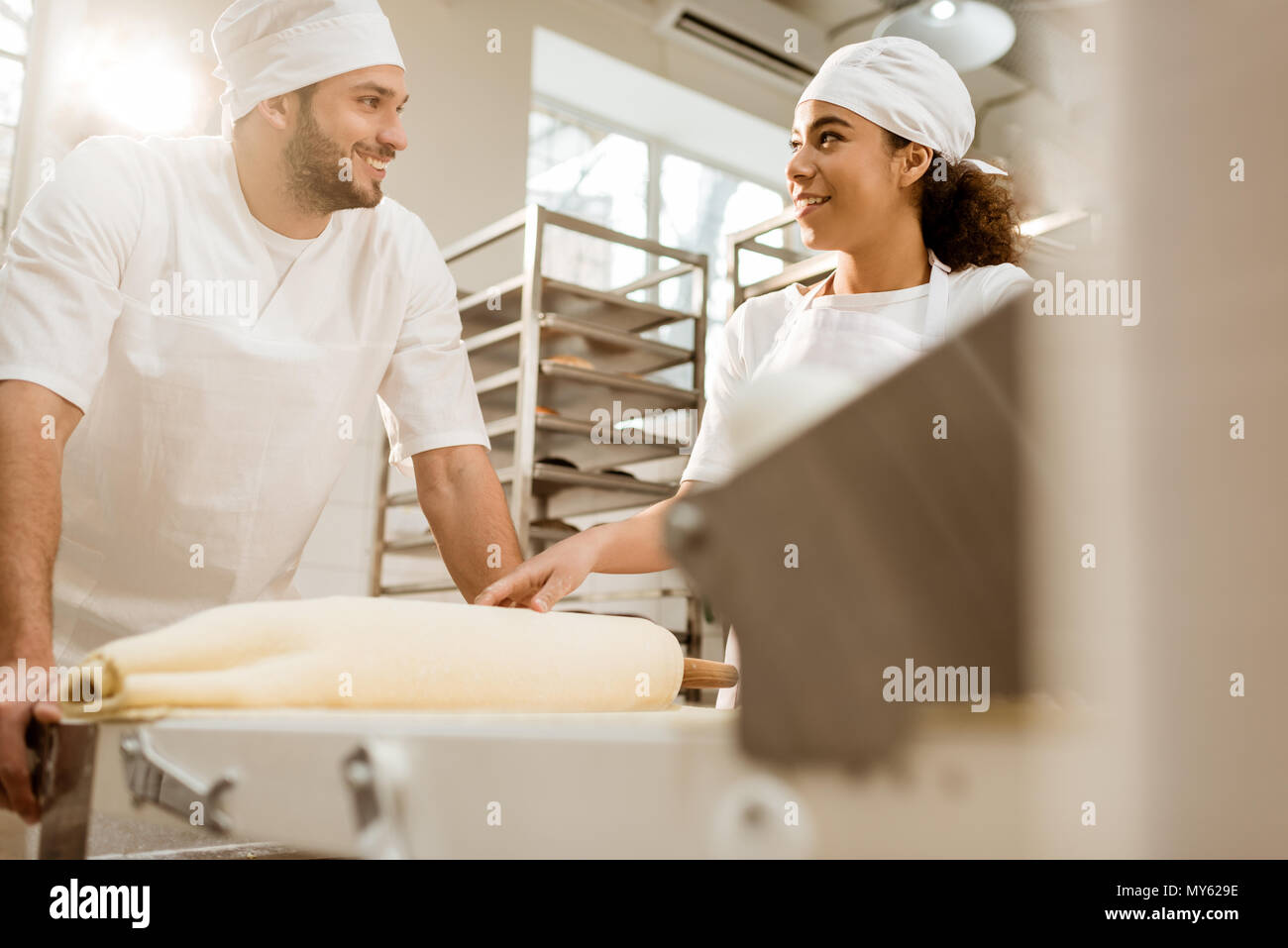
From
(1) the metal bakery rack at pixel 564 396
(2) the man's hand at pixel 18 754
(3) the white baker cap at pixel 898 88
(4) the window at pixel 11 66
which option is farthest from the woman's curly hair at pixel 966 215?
(4) the window at pixel 11 66

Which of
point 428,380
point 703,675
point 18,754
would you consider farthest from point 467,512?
point 18,754

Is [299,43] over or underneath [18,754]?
over

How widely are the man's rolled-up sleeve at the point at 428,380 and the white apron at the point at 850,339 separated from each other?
39cm

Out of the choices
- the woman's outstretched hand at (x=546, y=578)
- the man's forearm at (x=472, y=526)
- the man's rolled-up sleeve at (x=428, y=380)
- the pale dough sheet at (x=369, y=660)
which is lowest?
the pale dough sheet at (x=369, y=660)

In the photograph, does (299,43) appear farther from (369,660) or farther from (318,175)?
(369,660)

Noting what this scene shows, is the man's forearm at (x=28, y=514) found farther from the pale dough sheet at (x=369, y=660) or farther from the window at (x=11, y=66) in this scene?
the window at (x=11, y=66)

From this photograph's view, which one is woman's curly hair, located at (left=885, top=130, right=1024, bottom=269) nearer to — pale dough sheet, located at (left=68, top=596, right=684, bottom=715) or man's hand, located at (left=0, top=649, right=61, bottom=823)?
pale dough sheet, located at (left=68, top=596, right=684, bottom=715)

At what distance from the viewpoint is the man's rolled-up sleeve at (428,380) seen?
1.30m

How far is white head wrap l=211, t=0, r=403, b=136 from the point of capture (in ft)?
4.06

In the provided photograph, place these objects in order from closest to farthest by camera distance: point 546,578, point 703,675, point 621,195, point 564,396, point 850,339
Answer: point 703,675, point 546,578, point 850,339, point 564,396, point 621,195

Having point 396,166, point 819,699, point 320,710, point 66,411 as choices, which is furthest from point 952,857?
point 396,166

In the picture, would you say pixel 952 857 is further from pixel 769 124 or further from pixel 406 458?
pixel 769 124

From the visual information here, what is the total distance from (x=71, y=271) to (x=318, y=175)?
0.33m

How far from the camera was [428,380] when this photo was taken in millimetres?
1319
